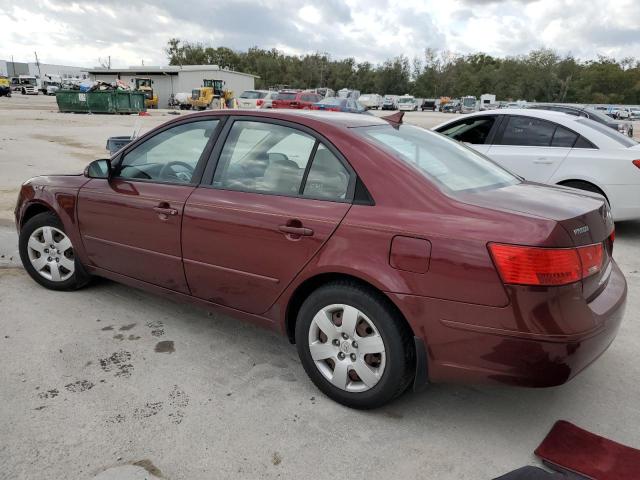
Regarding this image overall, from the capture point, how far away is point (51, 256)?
4344mm

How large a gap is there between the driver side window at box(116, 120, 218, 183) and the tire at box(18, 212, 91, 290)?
865 millimetres

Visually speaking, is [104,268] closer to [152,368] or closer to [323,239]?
[152,368]

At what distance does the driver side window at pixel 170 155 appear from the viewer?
3.53 meters

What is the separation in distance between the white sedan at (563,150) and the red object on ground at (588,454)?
417 centimetres

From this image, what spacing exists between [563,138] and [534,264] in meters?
4.92

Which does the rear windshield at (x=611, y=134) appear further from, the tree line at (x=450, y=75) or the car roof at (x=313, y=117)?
the tree line at (x=450, y=75)

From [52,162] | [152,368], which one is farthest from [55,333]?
[52,162]

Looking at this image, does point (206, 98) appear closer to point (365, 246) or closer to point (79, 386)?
point (79, 386)

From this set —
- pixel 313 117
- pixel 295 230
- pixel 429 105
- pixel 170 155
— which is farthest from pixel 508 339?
pixel 429 105

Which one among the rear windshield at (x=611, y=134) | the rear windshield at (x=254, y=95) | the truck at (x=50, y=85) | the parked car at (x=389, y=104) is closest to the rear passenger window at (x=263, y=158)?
the rear windshield at (x=611, y=134)

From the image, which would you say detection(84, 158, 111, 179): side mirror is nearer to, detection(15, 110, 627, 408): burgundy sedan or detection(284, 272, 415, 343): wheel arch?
detection(15, 110, 627, 408): burgundy sedan

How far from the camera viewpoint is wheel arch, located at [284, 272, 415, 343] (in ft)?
8.60

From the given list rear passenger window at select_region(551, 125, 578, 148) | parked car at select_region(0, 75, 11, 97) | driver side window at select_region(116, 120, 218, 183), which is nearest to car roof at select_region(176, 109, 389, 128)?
driver side window at select_region(116, 120, 218, 183)

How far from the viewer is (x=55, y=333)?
366cm
